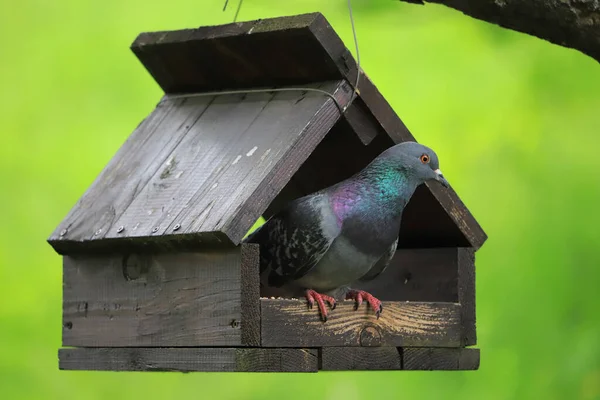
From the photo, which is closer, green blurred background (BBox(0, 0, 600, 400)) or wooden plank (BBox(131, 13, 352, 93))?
wooden plank (BBox(131, 13, 352, 93))

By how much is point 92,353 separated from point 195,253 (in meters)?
0.69

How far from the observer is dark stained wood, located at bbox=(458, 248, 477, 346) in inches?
159

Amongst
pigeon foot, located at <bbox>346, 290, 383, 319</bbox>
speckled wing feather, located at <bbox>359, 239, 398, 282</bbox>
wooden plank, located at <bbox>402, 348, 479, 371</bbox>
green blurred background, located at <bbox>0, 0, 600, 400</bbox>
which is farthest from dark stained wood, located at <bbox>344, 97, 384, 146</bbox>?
green blurred background, located at <bbox>0, 0, 600, 400</bbox>

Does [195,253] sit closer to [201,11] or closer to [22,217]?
[22,217]

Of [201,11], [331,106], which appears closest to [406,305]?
[331,106]

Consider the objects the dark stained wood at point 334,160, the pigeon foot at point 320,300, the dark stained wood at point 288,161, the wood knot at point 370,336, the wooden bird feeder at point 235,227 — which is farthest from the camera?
the dark stained wood at point 334,160

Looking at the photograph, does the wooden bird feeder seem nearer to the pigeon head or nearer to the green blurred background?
the pigeon head

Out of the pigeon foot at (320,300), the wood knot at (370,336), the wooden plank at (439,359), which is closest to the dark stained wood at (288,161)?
the pigeon foot at (320,300)

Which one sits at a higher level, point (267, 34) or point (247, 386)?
point (267, 34)

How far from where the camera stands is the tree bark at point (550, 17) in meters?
3.41

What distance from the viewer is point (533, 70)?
6.18 m

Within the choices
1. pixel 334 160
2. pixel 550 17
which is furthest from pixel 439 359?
pixel 550 17

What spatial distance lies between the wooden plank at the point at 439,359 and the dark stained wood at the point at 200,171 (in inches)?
34.5

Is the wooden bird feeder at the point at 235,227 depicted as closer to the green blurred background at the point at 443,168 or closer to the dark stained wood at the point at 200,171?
the dark stained wood at the point at 200,171
